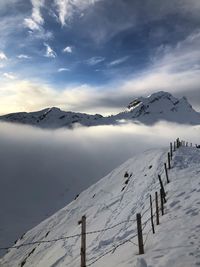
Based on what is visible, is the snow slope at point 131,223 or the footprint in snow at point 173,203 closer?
the snow slope at point 131,223

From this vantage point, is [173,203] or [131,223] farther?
[131,223]

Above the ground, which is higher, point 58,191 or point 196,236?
point 196,236

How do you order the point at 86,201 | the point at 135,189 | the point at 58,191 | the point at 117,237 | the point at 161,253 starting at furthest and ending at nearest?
the point at 58,191 → the point at 86,201 → the point at 135,189 → the point at 117,237 → the point at 161,253

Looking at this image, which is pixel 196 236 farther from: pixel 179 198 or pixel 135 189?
pixel 135 189

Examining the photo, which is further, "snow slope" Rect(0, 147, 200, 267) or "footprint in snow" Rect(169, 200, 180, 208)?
"footprint in snow" Rect(169, 200, 180, 208)

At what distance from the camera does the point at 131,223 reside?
93.1ft

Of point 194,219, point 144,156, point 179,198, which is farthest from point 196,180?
point 144,156

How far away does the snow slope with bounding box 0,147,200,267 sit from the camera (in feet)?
54.8

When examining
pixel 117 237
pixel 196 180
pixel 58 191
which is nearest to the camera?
pixel 117 237

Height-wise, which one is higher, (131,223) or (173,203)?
(173,203)

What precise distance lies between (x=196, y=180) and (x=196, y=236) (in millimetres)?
15139

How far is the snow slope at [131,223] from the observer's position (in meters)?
16.7

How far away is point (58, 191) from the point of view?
192m

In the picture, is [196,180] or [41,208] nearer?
[196,180]
